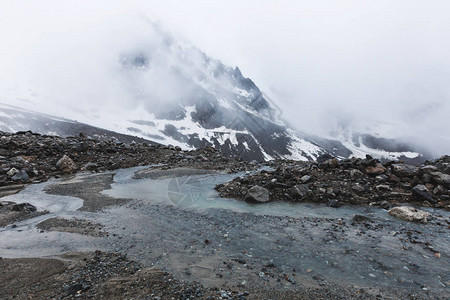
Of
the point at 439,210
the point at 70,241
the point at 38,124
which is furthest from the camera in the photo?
the point at 38,124

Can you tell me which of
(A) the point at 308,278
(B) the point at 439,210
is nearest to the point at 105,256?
A: (A) the point at 308,278

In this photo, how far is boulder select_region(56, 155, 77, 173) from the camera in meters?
25.2

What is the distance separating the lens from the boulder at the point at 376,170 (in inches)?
708

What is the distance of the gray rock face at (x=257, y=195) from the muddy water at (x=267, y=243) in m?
0.61

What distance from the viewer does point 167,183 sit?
22.2 meters

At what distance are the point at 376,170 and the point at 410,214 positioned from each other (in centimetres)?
666

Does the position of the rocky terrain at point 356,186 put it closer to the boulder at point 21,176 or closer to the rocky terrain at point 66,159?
the rocky terrain at point 66,159

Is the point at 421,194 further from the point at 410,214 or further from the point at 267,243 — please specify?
the point at 267,243

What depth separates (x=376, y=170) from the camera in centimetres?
1803

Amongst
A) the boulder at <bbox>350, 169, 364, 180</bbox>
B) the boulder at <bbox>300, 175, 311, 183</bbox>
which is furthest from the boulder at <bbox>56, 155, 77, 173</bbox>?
the boulder at <bbox>350, 169, 364, 180</bbox>

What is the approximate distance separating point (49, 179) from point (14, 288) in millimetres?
19557

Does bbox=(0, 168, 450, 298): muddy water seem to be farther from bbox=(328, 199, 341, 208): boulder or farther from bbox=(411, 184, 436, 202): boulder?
bbox=(411, 184, 436, 202): boulder

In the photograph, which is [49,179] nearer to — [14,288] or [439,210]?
[14,288]

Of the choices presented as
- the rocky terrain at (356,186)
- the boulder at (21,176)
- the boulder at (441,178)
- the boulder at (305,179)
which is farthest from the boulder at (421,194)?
the boulder at (21,176)
